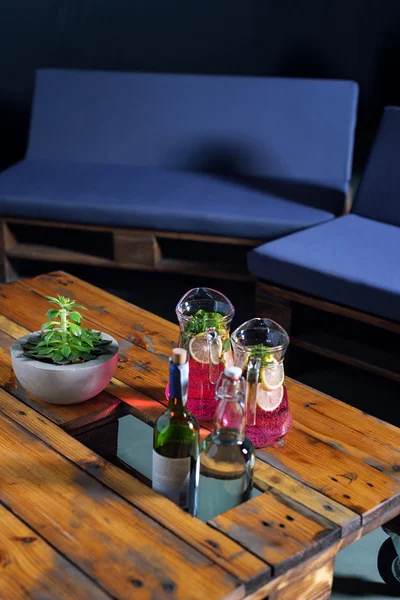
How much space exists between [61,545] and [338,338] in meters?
1.50

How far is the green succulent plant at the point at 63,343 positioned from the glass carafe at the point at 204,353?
178 mm

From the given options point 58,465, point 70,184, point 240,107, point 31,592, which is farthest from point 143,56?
point 31,592

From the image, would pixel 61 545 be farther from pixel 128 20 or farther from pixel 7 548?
pixel 128 20

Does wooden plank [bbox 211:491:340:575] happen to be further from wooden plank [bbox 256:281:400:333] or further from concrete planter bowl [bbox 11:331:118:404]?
wooden plank [bbox 256:281:400:333]

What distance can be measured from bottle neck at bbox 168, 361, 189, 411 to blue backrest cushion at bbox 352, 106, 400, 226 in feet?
5.87

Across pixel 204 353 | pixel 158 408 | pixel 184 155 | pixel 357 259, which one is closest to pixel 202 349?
pixel 204 353

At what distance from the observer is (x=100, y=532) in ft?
3.82

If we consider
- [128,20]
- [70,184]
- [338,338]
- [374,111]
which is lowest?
[338,338]

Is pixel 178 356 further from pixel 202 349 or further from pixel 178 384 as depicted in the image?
pixel 202 349

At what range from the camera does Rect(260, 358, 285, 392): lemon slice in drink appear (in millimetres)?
1401

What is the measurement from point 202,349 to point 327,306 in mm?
984

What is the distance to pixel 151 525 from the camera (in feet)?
3.88

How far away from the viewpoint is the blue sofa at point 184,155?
2.92 meters

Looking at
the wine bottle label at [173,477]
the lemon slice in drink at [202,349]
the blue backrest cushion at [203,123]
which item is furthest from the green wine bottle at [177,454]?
the blue backrest cushion at [203,123]
